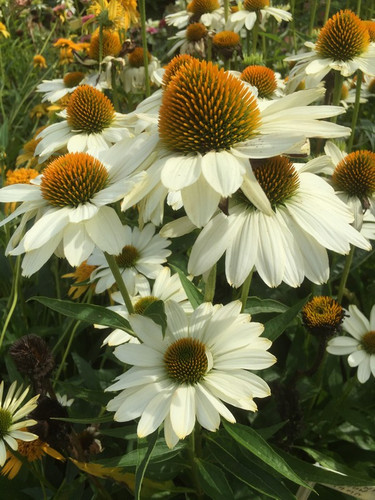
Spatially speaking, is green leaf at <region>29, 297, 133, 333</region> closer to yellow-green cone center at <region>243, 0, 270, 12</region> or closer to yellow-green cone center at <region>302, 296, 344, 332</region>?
yellow-green cone center at <region>302, 296, 344, 332</region>

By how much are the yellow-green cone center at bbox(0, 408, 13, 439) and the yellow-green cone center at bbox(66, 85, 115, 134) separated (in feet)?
2.90

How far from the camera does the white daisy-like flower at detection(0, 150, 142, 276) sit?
35.9 inches

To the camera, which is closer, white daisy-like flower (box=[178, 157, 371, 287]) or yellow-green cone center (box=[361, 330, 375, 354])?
white daisy-like flower (box=[178, 157, 371, 287])

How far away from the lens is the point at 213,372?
0.98m

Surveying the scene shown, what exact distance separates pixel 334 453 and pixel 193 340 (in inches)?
29.1

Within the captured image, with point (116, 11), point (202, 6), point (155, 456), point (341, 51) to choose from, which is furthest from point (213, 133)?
point (202, 6)

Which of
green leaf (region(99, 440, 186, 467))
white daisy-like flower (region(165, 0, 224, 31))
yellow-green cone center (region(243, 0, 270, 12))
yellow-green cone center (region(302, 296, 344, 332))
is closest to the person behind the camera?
green leaf (region(99, 440, 186, 467))

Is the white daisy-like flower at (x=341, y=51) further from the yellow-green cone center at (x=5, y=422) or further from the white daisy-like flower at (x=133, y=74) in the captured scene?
the yellow-green cone center at (x=5, y=422)

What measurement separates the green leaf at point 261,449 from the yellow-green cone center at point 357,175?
2.63 feet

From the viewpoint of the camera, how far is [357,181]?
1.49 meters

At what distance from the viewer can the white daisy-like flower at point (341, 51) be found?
172 cm

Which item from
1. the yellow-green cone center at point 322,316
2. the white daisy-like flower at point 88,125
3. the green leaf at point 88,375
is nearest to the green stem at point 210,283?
the yellow-green cone center at point 322,316

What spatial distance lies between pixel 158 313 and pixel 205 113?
1.24 feet

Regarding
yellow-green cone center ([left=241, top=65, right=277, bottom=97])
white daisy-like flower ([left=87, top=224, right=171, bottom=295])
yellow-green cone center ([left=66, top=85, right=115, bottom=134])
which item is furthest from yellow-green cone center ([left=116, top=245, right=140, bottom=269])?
yellow-green cone center ([left=241, top=65, right=277, bottom=97])
